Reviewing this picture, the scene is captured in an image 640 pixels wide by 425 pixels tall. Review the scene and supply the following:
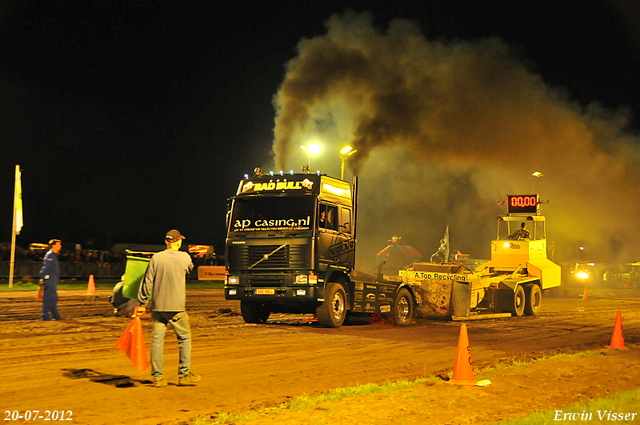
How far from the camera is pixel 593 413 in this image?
6.58 meters

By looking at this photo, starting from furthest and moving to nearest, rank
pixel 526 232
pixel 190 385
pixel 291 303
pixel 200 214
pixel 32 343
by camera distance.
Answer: pixel 200 214 < pixel 526 232 < pixel 291 303 < pixel 32 343 < pixel 190 385

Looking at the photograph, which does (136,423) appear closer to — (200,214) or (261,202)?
(261,202)

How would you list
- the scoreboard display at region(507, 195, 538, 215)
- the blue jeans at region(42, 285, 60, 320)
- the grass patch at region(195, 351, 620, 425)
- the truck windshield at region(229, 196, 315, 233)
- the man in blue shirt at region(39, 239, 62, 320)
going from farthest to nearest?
the scoreboard display at region(507, 195, 538, 215) → the truck windshield at region(229, 196, 315, 233) → the blue jeans at region(42, 285, 60, 320) → the man in blue shirt at region(39, 239, 62, 320) → the grass patch at region(195, 351, 620, 425)

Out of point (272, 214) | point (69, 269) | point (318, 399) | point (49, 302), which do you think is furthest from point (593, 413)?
point (69, 269)

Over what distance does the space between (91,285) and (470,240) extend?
63.3m

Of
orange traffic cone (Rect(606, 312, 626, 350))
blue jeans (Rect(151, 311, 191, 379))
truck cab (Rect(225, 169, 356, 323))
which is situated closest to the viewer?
blue jeans (Rect(151, 311, 191, 379))

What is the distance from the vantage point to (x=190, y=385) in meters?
7.74

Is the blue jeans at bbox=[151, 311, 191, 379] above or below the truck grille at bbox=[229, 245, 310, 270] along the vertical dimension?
below

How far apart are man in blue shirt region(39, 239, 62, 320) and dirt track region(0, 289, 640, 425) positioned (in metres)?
0.37

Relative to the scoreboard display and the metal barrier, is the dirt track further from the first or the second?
the metal barrier

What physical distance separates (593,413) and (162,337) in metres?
4.98

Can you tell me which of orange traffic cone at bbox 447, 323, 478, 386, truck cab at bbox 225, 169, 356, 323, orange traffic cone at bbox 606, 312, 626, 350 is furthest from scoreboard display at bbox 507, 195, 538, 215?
orange traffic cone at bbox 447, 323, 478, 386

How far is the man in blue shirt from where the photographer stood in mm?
13766

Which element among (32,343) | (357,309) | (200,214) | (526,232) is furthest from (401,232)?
(32,343)
